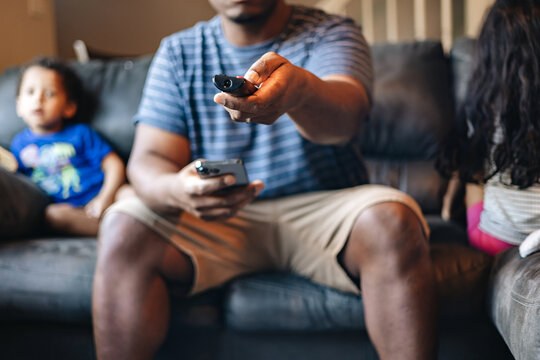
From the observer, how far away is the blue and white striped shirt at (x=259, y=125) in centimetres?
106

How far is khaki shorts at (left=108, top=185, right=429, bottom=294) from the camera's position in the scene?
963mm

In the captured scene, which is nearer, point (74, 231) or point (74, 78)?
point (74, 231)

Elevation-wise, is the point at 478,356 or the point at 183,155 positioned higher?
the point at 183,155

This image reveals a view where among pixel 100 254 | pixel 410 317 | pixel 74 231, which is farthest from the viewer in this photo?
pixel 74 231

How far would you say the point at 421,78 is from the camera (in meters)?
1.60

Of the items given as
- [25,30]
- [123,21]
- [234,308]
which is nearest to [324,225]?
[234,308]

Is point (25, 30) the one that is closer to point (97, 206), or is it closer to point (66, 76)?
point (66, 76)

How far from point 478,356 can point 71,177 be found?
1207 mm

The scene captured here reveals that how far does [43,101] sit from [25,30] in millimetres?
1287

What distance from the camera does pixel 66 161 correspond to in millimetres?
1558

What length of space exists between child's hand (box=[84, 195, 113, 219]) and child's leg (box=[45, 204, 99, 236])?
0.9 inches

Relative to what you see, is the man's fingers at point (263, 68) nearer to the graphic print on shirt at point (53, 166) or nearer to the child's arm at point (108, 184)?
the child's arm at point (108, 184)

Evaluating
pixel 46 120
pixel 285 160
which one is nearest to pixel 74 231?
pixel 46 120

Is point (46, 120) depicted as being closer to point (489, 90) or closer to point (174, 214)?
point (174, 214)
